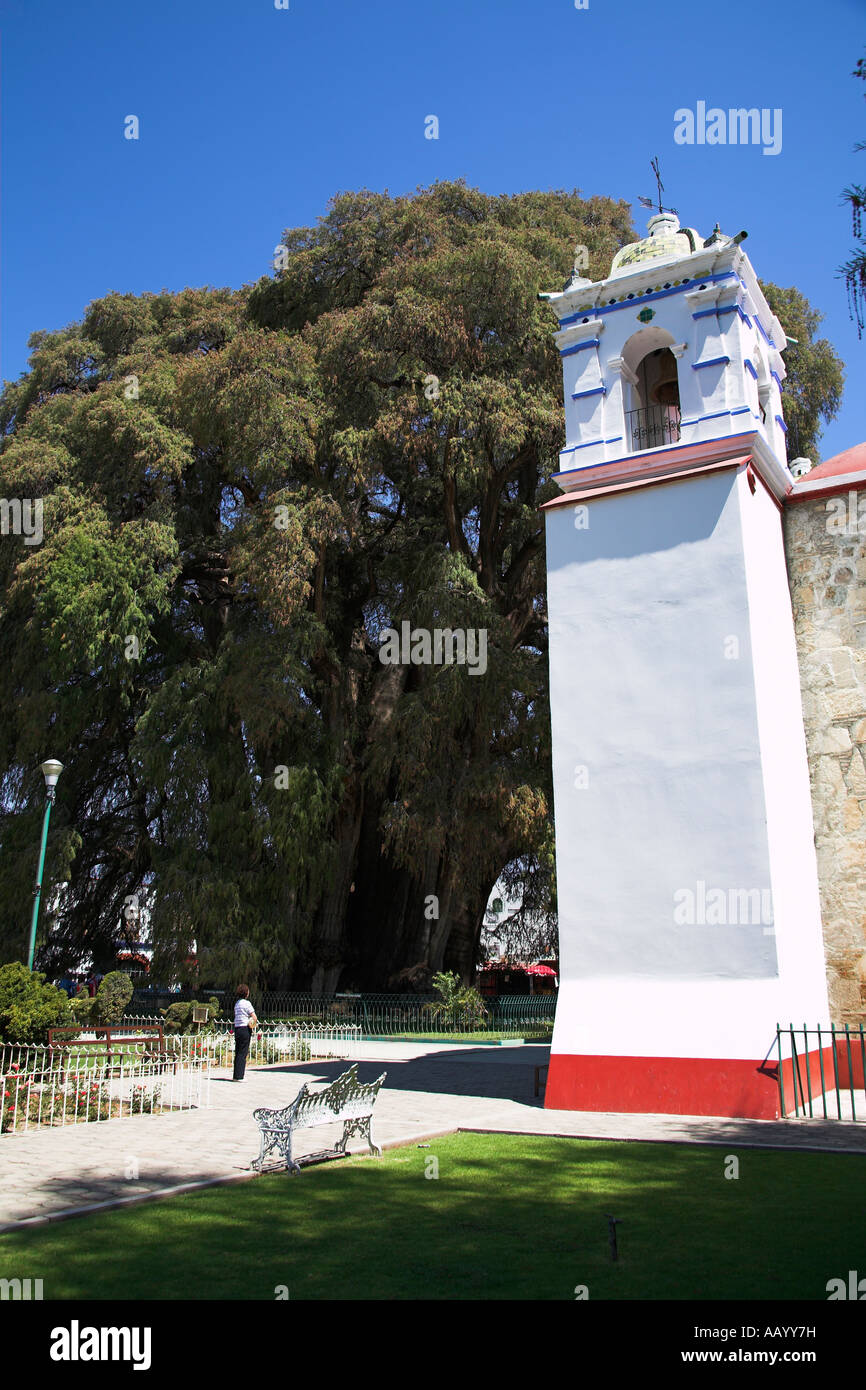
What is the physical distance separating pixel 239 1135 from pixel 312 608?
15630mm

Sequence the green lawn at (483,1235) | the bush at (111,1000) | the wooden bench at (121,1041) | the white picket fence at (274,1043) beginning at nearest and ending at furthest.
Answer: the green lawn at (483,1235) → the wooden bench at (121,1041) → the white picket fence at (274,1043) → the bush at (111,1000)

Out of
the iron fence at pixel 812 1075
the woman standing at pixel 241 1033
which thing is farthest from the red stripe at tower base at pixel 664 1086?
the woman standing at pixel 241 1033

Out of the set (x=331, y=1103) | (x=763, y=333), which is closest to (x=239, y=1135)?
(x=331, y=1103)

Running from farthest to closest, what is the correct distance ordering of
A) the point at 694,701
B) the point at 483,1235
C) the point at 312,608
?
the point at 312,608, the point at 694,701, the point at 483,1235

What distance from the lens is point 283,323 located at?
94.4 feet

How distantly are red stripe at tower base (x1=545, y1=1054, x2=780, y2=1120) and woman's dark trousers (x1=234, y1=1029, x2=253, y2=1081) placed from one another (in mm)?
5194

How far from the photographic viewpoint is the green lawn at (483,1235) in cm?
529

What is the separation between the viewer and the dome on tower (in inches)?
559

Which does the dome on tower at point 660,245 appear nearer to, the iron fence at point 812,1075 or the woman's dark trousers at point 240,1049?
the iron fence at point 812,1075

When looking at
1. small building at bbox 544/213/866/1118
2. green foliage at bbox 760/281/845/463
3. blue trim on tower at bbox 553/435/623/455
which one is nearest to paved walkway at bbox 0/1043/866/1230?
small building at bbox 544/213/866/1118

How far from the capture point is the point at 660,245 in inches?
565

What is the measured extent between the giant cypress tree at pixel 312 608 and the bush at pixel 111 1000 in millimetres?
1254

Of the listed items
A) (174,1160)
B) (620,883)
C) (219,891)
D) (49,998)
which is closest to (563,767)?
(620,883)

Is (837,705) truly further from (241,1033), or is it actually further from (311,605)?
(311,605)
